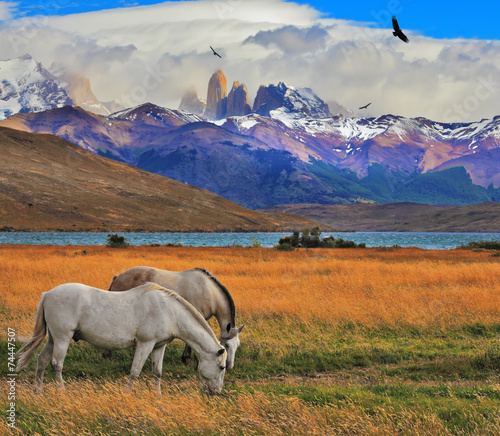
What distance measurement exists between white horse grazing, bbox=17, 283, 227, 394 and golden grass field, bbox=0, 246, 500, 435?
0.48m

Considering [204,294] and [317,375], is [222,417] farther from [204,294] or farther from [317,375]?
[204,294]

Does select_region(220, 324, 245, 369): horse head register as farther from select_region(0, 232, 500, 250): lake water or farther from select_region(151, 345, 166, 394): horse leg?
select_region(0, 232, 500, 250): lake water

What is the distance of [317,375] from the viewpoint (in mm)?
10891

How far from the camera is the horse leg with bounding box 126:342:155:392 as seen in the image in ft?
27.2

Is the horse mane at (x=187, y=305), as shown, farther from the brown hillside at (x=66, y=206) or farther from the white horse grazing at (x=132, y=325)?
the brown hillside at (x=66, y=206)

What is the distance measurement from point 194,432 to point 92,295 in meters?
3.39

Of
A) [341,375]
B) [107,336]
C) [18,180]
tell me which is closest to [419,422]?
[341,375]

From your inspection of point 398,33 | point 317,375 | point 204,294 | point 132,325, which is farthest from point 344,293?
point 132,325

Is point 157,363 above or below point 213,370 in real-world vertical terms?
below

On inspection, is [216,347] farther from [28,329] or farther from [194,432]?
[28,329]

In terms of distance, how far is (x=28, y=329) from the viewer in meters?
13.5

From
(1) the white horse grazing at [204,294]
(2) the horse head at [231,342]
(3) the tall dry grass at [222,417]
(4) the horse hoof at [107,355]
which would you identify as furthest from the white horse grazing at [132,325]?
(4) the horse hoof at [107,355]

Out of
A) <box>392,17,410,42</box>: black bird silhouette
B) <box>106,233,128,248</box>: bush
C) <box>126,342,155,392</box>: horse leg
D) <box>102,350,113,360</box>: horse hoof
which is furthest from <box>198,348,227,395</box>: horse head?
<box>106,233,128,248</box>: bush

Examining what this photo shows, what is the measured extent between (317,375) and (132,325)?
4639mm
